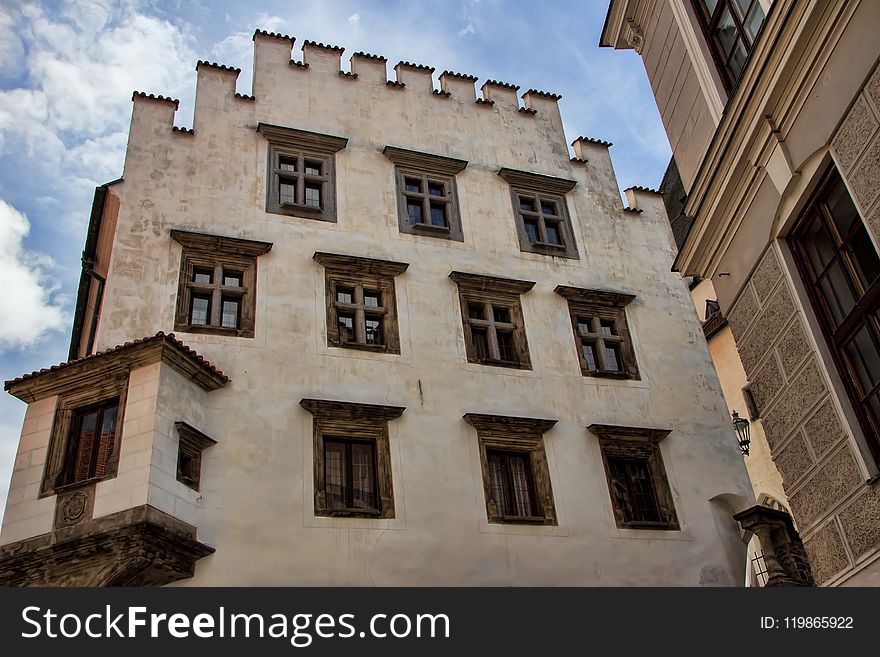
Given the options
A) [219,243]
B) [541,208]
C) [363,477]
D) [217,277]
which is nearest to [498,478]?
[363,477]

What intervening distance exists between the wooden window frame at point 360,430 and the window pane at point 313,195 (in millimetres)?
5454

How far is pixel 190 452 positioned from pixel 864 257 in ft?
36.9

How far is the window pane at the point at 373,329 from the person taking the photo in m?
18.6

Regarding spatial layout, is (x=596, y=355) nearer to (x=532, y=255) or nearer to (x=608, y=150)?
(x=532, y=255)

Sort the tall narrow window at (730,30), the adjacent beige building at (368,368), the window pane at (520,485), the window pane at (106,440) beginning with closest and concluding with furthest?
the tall narrow window at (730,30)
the window pane at (106,440)
the adjacent beige building at (368,368)
the window pane at (520,485)

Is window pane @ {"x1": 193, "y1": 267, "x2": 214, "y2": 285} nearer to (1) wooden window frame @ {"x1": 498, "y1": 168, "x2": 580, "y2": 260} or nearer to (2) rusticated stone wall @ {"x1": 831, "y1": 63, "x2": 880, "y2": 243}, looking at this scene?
(1) wooden window frame @ {"x1": 498, "y1": 168, "x2": 580, "y2": 260}

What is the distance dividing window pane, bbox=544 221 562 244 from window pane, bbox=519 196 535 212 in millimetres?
579

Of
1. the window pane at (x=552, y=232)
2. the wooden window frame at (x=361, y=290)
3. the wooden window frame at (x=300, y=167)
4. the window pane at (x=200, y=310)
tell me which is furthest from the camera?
the window pane at (x=552, y=232)

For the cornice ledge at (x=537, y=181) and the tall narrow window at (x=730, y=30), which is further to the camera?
the cornice ledge at (x=537, y=181)

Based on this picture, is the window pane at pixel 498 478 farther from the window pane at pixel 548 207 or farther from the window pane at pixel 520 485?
the window pane at pixel 548 207

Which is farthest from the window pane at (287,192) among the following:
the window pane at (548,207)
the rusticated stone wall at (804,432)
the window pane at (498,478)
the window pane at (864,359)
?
the window pane at (864,359)

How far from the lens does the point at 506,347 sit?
1980 centimetres

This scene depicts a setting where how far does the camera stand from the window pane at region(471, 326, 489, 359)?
63.4 feet

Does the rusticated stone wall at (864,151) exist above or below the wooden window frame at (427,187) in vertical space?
below
